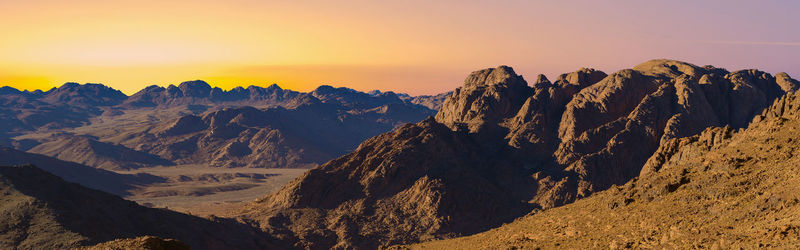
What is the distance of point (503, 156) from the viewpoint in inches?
4456

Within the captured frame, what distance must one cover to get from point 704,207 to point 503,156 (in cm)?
7971

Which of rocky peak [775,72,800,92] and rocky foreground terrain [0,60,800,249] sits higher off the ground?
rocky peak [775,72,800,92]

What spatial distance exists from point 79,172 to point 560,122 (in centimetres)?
14407

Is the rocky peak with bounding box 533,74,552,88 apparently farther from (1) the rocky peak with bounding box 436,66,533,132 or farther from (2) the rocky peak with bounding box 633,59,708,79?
(2) the rocky peak with bounding box 633,59,708,79

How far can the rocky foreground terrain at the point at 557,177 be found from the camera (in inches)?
1355

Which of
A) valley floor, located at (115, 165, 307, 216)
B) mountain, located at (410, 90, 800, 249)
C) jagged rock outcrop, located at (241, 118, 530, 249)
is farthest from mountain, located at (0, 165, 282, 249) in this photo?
valley floor, located at (115, 165, 307, 216)

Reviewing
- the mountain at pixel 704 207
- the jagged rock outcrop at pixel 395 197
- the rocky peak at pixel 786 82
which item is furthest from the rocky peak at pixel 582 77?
the mountain at pixel 704 207

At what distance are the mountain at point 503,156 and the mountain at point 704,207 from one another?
45.7 m

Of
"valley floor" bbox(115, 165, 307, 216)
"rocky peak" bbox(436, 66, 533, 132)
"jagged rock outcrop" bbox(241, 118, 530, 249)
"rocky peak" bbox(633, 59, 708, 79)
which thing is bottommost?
"valley floor" bbox(115, 165, 307, 216)

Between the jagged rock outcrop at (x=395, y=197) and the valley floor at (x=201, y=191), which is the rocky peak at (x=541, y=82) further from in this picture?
the valley floor at (x=201, y=191)

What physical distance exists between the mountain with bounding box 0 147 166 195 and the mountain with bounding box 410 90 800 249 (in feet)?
501

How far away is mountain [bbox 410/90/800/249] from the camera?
28.4 metres

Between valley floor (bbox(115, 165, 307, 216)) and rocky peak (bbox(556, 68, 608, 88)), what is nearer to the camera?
rocky peak (bbox(556, 68, 608, 88))

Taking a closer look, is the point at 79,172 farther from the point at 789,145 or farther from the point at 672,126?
the point at 789,145
